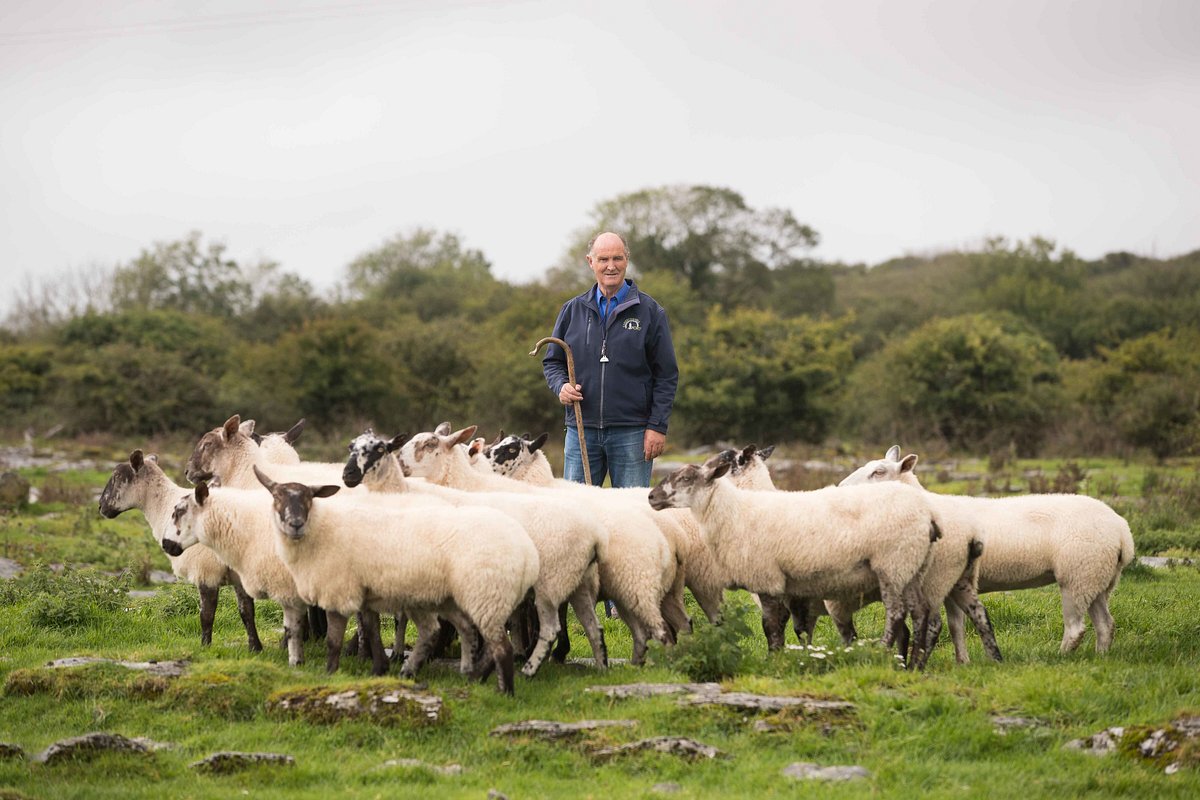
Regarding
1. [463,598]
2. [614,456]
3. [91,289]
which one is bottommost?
[463,598]

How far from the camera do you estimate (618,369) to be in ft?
40.2

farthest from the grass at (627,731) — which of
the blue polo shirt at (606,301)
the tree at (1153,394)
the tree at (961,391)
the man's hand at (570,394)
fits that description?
the tree at (961,391)

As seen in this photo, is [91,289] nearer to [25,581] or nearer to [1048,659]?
[25,581]

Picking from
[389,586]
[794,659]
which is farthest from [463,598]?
[794,659]

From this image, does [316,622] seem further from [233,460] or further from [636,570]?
[636,570]

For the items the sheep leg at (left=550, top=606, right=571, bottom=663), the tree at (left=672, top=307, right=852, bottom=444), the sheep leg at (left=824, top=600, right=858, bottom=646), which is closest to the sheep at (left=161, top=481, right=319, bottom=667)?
the sheep leg at (left=550, top=606, right=571, bottom=663)

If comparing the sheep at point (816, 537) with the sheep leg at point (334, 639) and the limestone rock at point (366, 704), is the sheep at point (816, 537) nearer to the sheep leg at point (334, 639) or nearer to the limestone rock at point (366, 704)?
the sheep leg at point (334, 639)

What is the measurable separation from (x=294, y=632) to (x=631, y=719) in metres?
3.44

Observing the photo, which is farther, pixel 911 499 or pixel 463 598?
pixel 911 499

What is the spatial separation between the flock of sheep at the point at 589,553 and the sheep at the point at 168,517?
1.1 inches

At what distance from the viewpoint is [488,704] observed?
8688 mm

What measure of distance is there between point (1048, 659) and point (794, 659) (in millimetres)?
2362

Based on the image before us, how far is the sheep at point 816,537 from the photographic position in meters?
9.88

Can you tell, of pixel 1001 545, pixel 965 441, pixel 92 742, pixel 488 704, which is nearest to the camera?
pixel 92 742
